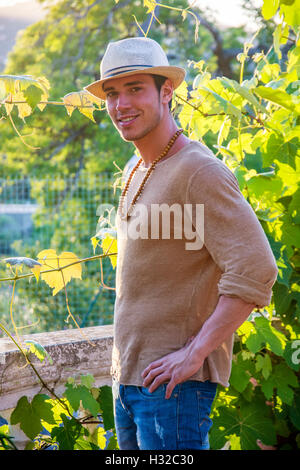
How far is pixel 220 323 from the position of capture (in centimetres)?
147

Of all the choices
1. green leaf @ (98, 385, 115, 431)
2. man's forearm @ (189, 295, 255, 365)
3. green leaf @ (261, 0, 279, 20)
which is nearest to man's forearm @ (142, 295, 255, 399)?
man's forearm @ (189, 295, 255, 365)

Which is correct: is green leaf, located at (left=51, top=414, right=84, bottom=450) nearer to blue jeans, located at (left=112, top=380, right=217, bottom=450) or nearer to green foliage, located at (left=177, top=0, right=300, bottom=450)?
green foliage, located at (left=177, top=0, right=300, bottom=450)

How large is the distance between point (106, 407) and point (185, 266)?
3.21 feet

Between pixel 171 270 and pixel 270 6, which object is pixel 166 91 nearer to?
pixel 270 6

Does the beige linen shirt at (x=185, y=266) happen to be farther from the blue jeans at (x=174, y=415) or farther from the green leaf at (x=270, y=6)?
the green leaf at (x=270, y=6)

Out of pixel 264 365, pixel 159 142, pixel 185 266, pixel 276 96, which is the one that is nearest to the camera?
pixel 185 266

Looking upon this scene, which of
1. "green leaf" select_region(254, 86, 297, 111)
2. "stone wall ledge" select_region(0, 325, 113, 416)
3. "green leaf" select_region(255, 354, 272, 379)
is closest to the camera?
"green leaf" select_region(254, 86, 297, 111)

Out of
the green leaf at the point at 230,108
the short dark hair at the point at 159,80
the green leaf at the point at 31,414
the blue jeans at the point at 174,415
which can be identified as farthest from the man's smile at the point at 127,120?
the green leaf at the point at 31,414

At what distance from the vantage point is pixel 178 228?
5.09 ft

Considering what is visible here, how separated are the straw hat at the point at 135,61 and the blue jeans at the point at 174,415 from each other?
74 centimetres

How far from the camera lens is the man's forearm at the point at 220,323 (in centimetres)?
147

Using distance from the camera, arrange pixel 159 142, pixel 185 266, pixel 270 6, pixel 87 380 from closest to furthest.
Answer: pixel 270 6 < pixel 185 266 < pixel 159 142 < pixel 87 380

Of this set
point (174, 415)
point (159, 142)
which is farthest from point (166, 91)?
point (174, 415)

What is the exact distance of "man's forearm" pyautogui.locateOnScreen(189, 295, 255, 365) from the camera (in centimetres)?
147
